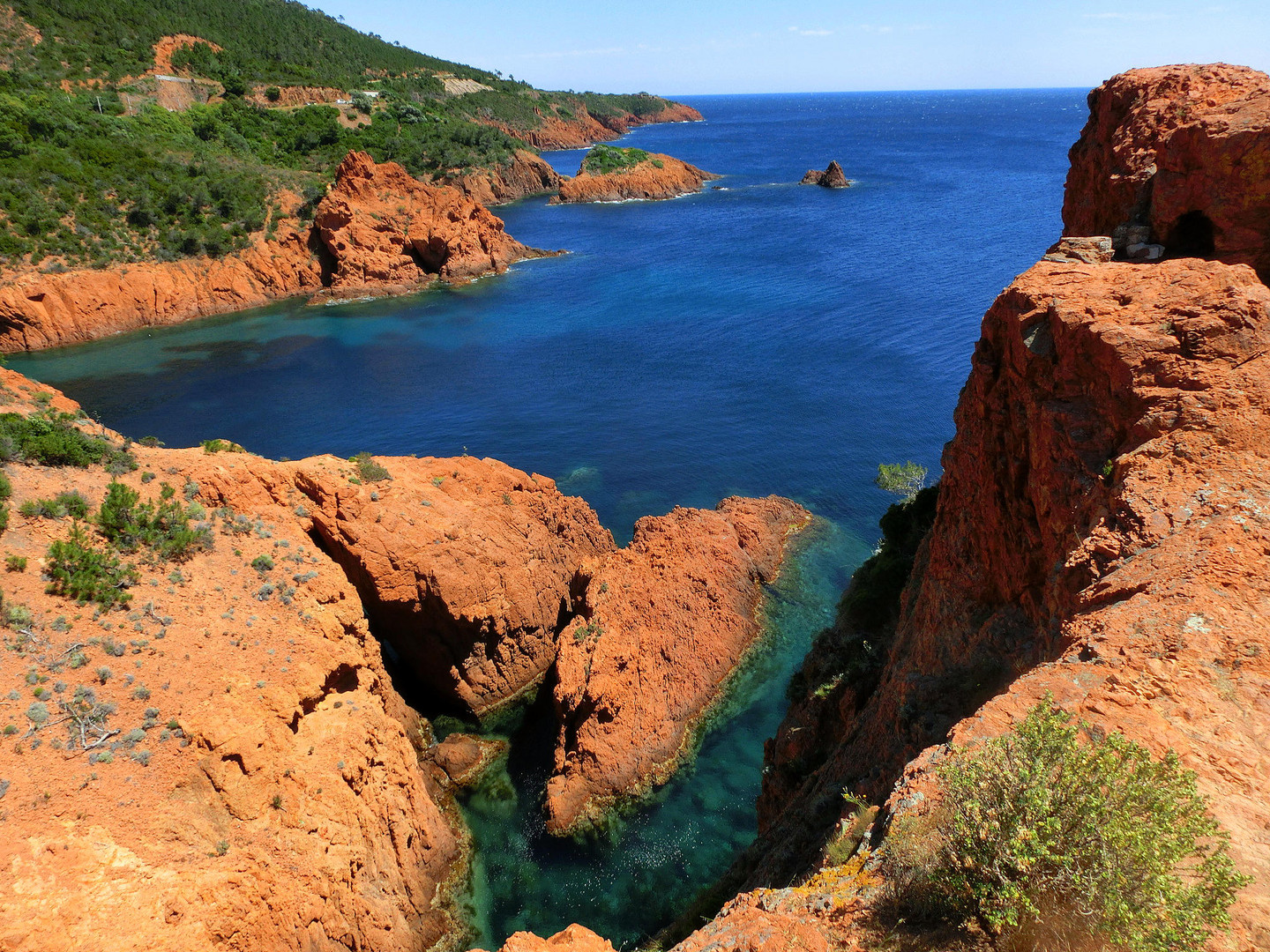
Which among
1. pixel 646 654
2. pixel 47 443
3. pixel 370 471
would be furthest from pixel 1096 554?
pixel 47 443

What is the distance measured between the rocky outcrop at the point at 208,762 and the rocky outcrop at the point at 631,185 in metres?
109

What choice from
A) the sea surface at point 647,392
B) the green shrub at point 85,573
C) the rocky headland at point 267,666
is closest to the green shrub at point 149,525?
the rocky headland at point 267,666

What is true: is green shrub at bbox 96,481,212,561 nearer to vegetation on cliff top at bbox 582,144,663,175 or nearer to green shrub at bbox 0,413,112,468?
green shrub at bbox 0,413,112,468

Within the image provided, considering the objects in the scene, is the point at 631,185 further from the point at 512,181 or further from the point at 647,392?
the point at 647,392

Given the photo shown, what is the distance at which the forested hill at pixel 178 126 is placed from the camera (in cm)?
5872

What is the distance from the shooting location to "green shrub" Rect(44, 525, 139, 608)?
1455 centimetres

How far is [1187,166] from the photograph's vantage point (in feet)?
46.1

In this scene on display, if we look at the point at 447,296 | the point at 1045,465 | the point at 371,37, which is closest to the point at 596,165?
the point at 447,296

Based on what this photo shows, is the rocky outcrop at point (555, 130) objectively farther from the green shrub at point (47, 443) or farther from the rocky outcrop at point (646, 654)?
the green shrub at point (47, 443)

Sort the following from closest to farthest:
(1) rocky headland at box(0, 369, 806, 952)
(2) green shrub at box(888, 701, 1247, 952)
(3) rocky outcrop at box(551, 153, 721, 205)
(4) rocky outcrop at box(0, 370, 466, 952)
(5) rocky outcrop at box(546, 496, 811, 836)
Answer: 1. (2) green shrub at box(888, 701, 1247, 952)
2. (4) rocky outcrop at box(0, 370, 466, 952)
3. (1) rocky headland at box(0, 369, 806, 952)
4. (5) rocky outcrop at box(546, 496, 811, 836)
5. (3) rocky outcrop at box(551, 153, 721, 205)

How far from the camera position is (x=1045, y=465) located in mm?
12000

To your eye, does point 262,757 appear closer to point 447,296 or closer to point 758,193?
point 447,296

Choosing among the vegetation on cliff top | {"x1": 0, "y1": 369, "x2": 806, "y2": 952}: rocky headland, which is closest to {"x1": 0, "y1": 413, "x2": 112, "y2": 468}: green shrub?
{"x1": 0, "y1": 369, "x2": 806, "y2": 952}: rocky headland

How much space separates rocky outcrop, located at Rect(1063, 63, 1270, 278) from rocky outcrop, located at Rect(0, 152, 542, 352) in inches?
2672
